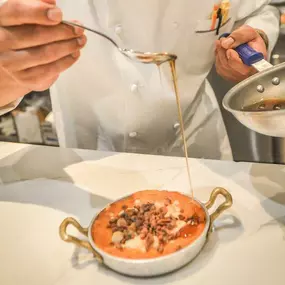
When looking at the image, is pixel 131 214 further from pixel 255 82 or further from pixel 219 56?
pixel 219 56

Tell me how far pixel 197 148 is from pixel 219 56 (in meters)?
0.31

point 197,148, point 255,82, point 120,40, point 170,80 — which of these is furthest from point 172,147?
point 255,82

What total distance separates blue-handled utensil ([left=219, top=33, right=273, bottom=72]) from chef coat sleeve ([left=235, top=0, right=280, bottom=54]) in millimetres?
222

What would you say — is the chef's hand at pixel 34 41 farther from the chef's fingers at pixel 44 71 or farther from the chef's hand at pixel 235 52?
the chef's hand at pixel 235 52

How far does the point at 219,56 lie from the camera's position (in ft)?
3.72

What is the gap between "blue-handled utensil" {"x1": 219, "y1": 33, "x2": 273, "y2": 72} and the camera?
94 centimetres

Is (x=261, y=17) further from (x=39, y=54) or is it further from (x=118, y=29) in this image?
(x=39, y=54)

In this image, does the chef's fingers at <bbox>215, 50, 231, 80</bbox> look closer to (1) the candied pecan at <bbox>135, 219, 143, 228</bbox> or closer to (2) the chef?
(2) the chef

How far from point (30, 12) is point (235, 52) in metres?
0.49

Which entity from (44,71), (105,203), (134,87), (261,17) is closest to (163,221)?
(105,203)

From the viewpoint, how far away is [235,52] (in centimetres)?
107

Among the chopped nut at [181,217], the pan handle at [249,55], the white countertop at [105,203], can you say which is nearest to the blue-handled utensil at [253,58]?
the pan handle at [249,55]

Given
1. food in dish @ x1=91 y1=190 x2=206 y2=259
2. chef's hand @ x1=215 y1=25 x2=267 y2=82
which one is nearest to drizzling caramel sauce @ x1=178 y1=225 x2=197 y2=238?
food in dish @ x1=91 y1=190 x2=206 y2=259

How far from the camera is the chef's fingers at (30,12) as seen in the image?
75 cm
